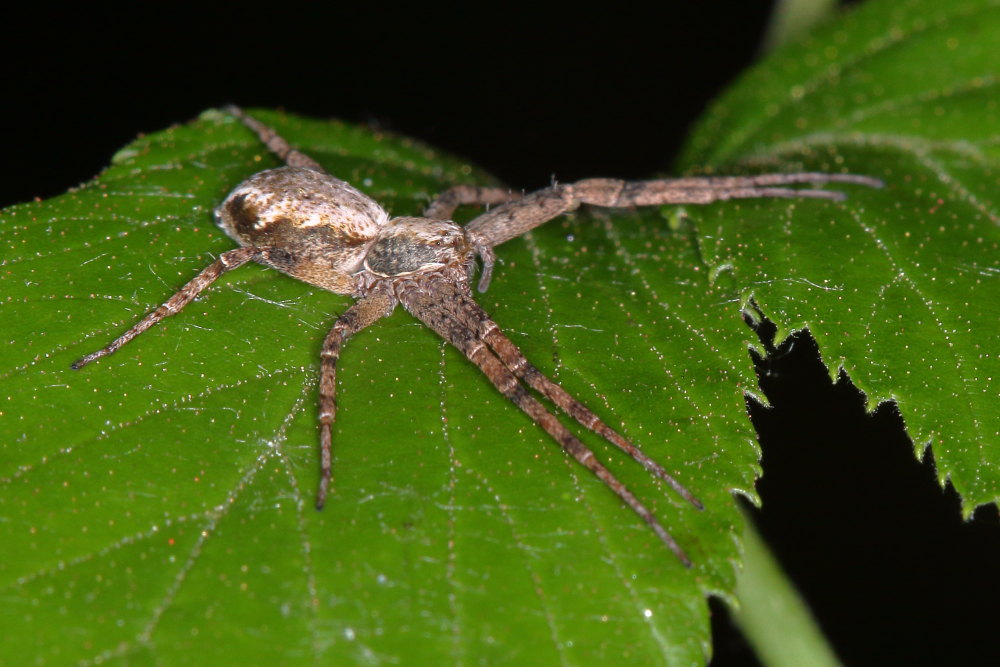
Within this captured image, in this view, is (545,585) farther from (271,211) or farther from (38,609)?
(271,211)

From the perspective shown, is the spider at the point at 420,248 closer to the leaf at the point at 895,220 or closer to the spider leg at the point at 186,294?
the spider leg at the point at 186,294

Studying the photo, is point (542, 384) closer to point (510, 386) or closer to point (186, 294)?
point (510, 386)

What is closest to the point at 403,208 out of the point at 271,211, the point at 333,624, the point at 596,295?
the point at 271,211

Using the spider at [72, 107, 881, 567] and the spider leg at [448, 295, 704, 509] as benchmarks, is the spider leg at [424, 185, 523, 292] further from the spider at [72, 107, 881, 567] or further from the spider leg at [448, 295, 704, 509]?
the spider leg at [448, 295, 704, 509]

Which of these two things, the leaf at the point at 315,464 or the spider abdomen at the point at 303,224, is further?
the spider abdomen at the point at 303,224

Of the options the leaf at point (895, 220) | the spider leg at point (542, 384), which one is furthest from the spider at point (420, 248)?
the leaf at point (895, 220)

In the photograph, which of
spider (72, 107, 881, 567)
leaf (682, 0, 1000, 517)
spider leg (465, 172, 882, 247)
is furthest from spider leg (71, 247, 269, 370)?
leaf (682, 0, 1000, 517)

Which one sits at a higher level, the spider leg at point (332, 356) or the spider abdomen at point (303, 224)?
the spider abdomen at point (303, 224)
